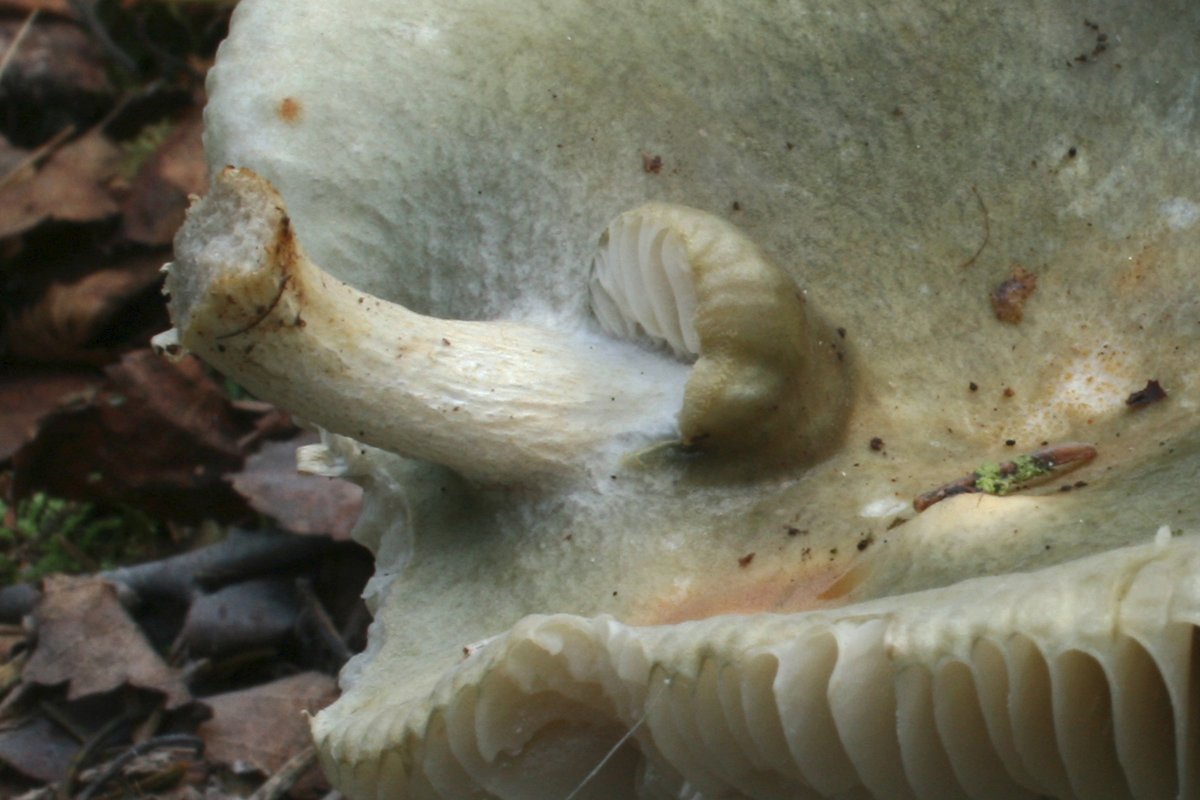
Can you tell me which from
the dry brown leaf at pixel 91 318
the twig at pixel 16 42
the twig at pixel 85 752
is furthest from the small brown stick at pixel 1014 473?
the twig at pixel 16 42

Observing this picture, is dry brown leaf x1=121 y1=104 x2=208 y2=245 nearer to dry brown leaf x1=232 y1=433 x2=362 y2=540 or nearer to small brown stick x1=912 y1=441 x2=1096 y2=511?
dry brown leaf x1=232 y1=433 x2=362 y2=540

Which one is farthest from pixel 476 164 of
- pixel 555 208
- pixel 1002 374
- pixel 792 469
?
pixel 1002 374

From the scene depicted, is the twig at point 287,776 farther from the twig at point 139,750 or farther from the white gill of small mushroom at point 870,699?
the white gill of small mushroom at point 870,699

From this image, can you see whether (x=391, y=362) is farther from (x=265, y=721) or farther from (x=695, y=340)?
(x=265, y=721)

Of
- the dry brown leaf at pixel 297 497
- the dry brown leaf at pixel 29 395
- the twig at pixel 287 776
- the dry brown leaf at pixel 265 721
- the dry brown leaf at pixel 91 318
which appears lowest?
the dry brown leaf at pixel 29 395

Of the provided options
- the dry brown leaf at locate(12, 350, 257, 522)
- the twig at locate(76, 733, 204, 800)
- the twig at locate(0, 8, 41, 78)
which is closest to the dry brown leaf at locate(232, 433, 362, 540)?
the dry brown leaf at locate(12, 350, 257, 522)

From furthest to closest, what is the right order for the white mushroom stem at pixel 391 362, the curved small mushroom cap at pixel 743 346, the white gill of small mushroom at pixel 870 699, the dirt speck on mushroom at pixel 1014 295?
the dirt speck on mushroom at pixel 1014 295 < the curved small mushroom cap at pixel 743 346 < the white mushroom stem at pixel 391 362 < the white gill of small mushroom at pixel 870 699

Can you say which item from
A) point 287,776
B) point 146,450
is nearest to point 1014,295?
point 287,776

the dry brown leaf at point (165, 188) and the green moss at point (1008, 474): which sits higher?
the green moss at point (1008, 474)
